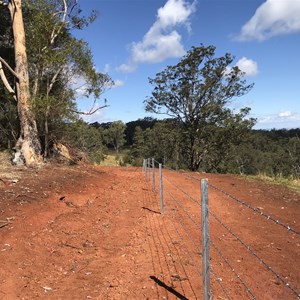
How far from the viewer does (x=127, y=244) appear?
279 inches

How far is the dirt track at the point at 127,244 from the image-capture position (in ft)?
16.9

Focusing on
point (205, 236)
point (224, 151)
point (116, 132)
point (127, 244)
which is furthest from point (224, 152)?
point (116, 132)

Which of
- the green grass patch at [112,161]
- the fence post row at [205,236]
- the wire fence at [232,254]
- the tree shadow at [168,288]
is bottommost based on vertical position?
the green grass patch at [112,161]

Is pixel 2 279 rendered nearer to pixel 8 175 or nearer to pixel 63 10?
pixel 8 175

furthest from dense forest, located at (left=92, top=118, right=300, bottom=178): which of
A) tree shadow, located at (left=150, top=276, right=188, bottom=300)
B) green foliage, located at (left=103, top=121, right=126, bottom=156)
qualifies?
tree shadow, located at (left=150, top=276, right=188, bottom=300)

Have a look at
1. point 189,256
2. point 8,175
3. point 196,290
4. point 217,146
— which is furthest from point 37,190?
point 217,146

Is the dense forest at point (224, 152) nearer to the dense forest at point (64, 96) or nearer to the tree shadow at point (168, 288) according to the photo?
the dense forest at point (64, 96)

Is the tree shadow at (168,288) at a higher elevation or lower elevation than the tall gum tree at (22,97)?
lower

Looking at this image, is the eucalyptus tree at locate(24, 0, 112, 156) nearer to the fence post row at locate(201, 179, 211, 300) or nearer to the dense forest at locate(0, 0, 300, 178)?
the dense forest at locate(0, 0, 300, 178)

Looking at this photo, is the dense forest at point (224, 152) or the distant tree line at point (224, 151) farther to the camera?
the dense forest at point (224, 152)

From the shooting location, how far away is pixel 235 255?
623cm

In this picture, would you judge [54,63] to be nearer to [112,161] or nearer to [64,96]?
[64,96]

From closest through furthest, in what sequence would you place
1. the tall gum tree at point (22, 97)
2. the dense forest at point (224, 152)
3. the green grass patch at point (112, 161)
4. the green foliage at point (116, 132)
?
the tall gum tree at point (22, 97), the dense forest at point (224, 152), the green grass patch at point (112, 161), the green foliage at point (116, 132)

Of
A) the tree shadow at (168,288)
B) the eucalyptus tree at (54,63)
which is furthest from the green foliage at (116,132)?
the tree shadow at (168,288)
